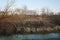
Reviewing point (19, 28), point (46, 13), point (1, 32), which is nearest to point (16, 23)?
point (19, 28)

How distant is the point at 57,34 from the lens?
7.56 ft

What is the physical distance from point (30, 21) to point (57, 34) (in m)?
0.45

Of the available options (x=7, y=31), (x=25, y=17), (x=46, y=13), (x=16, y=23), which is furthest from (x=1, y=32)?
(x=46, y=13)

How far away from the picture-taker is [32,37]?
2.29 metres

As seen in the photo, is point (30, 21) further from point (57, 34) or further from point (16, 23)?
point (57, 34)

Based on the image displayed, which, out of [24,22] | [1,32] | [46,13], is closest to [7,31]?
[1,32]

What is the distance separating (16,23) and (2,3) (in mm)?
360

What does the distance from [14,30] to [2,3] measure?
44cm

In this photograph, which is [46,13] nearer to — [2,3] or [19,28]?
[19,28]

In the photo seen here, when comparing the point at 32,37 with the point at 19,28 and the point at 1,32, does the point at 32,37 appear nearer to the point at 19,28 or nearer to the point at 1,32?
the point at 19,28

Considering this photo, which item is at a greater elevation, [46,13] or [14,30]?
[46,13]

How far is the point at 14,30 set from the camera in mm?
2270

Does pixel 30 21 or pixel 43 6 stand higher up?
pixel 43 6

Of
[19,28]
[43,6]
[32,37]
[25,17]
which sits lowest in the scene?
[32,37]
